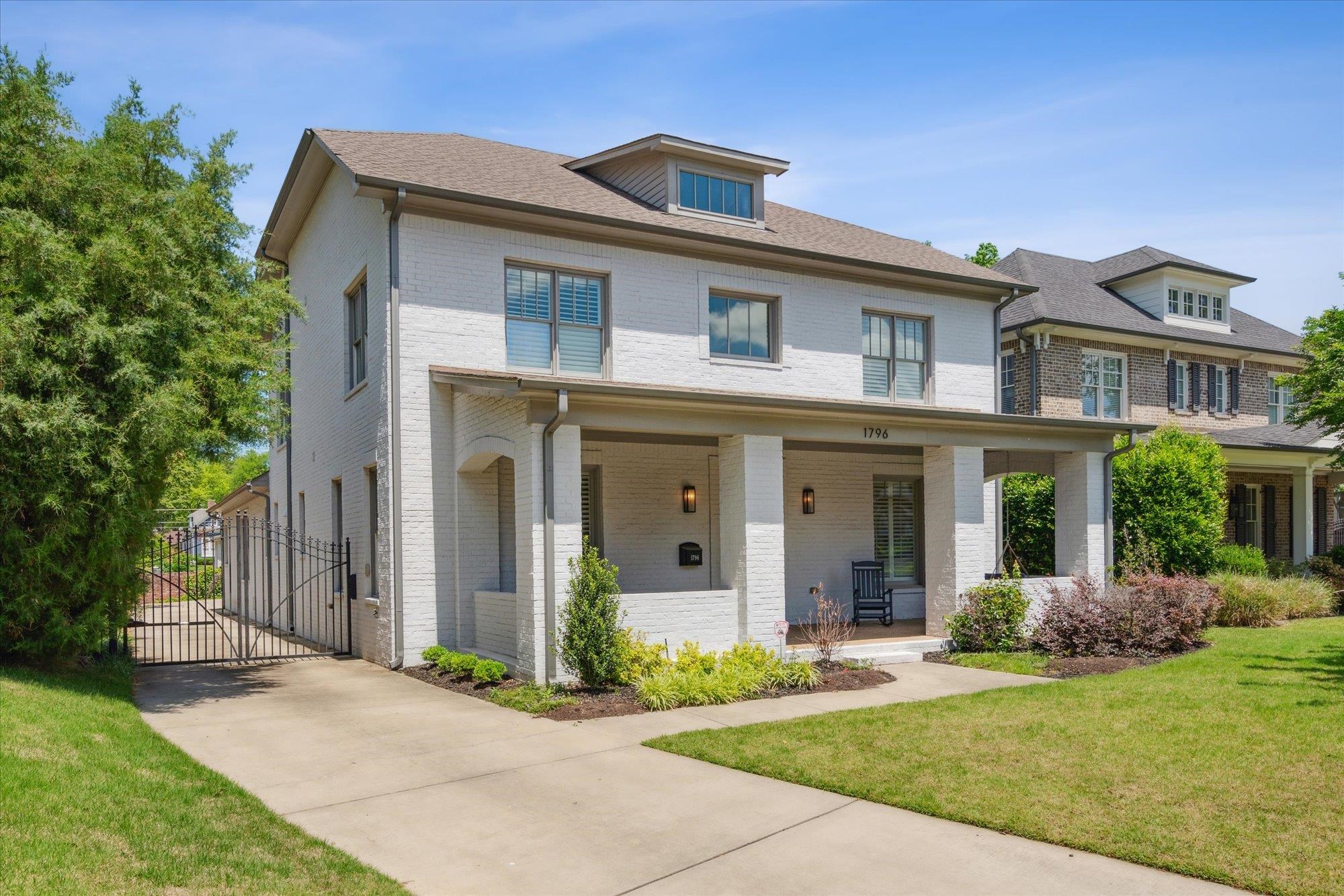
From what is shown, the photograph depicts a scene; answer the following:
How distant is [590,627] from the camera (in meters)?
10.7

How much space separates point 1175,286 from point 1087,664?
17.3 meters

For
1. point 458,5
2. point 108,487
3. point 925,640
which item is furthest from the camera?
point 925,640

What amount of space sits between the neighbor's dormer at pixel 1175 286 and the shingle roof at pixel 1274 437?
10.3 feet

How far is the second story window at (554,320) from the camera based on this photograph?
13734 millimetres

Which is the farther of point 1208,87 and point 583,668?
point 1208,87

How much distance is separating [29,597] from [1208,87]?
14885mm

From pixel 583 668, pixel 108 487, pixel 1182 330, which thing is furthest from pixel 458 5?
pixel 1182 330

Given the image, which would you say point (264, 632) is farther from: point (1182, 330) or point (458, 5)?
point (1182, 330)

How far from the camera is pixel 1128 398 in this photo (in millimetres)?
23344

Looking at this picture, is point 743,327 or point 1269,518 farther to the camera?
point 1269,518

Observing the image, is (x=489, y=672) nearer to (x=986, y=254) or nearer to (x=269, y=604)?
(x=269, y=604)

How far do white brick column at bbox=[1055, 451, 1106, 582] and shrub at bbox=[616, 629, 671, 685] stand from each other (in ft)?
25.3

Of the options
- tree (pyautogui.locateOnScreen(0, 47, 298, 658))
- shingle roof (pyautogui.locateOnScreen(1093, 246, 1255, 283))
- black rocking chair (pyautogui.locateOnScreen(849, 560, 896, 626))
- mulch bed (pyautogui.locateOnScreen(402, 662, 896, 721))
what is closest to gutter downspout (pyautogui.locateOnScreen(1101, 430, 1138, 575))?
black rocking chair (pyautogui.locateOnScreen(849, 560, 896, 626))

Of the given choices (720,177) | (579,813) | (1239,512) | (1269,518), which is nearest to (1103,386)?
(1239,512)
